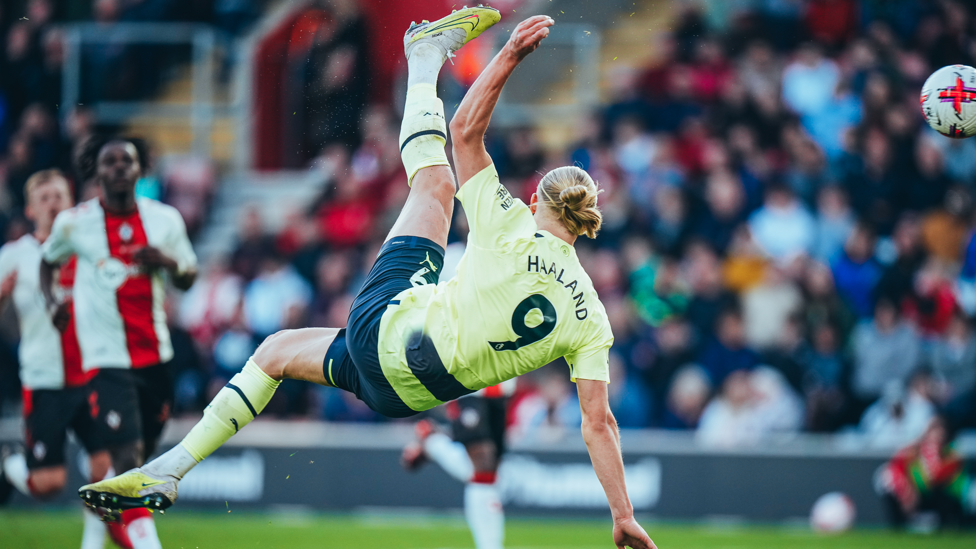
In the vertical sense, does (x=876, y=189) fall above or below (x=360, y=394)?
above

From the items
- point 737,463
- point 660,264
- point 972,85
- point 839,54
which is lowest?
point 737,463

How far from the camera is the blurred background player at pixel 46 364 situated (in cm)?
818

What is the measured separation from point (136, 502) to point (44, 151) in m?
11.4

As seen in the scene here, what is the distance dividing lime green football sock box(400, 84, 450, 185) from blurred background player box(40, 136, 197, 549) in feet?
6.57

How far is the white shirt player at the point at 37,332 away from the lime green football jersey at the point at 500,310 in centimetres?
322

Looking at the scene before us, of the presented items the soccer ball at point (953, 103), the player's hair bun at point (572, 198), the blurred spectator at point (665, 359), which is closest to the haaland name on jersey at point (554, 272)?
the player's hair bun at point (572, 198)

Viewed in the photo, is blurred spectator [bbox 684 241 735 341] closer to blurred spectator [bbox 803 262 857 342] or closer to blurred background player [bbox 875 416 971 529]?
blurred spectator [bbox 803 262 857 342]

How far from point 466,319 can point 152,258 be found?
8.68 feet

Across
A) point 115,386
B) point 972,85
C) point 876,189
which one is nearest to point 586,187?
point 972,85

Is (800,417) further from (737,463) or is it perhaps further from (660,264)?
(660,264)

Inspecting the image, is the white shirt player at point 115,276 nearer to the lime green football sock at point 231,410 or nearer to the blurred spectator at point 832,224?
the lime green football sock at point 231,410

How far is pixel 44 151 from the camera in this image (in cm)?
1609

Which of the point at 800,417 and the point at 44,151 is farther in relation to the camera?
the point at 44,151

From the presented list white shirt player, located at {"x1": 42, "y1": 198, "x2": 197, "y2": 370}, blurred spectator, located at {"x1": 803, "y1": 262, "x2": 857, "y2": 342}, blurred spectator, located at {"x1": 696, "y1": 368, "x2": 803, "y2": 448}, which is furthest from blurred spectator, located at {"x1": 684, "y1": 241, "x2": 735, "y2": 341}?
white shirt player, located at {"x1": 42, "y1": 198, "x2": 197, "y2": 370}
